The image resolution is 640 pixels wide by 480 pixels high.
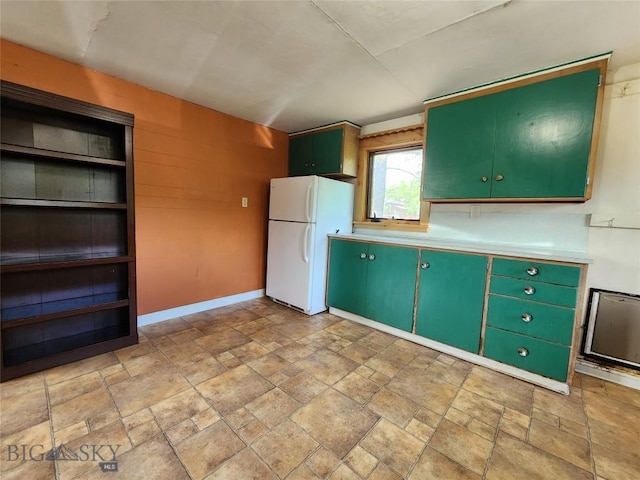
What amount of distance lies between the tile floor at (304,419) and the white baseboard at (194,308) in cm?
51

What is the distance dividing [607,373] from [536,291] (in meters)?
0.87

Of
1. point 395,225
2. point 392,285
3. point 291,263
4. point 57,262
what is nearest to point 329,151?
point 395,225

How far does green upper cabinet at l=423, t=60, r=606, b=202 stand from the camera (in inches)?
75.5

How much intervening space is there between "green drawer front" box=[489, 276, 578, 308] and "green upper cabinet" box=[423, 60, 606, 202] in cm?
67

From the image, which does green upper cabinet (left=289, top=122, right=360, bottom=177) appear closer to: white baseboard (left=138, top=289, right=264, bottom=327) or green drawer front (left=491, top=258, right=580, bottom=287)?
white baseboard (left=138, top=289, right=264, bottom=327)

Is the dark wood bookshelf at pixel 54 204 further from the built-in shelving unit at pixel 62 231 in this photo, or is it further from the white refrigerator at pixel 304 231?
the white refrigerator at pixel 304 231

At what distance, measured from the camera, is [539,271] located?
6.35 ft

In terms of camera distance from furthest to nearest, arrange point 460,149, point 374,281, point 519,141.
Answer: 1. point 374,281
2. point 460,149
3. point 519,141

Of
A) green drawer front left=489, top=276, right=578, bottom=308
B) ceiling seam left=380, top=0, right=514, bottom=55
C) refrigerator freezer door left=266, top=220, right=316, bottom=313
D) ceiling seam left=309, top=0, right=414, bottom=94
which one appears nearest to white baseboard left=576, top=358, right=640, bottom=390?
green drawer front left=489, top=276, right=578, bottom=308

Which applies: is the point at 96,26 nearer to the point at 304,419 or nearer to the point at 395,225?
the point at 304,419

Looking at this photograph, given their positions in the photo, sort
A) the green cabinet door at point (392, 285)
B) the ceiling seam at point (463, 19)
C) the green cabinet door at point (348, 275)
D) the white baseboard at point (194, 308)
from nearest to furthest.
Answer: the ceiling seam at point (463, 19) < the green cabinet door at point (392, 285) < the white baseboard at point (194, 308) < the green cabinet door at point (348, 275)

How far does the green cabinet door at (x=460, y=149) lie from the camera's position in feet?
7.54

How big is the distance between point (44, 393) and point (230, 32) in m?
2.52

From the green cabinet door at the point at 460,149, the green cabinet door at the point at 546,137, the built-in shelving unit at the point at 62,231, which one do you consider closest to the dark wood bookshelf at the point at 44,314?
the built-in shelving unit at the point at 62,231
